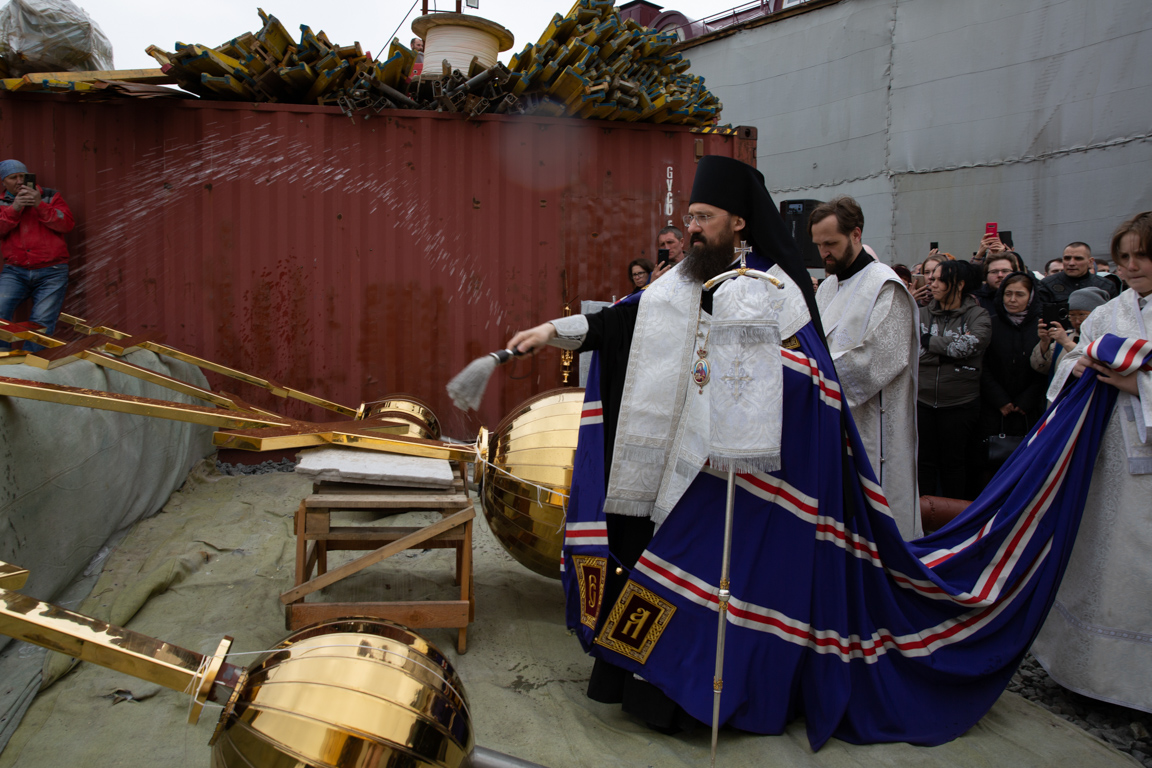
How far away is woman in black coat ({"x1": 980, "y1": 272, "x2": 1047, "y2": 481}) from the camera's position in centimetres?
464

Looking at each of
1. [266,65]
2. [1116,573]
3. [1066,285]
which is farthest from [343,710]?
[266,65]

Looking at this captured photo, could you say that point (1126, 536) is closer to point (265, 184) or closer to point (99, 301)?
point (265, 184)

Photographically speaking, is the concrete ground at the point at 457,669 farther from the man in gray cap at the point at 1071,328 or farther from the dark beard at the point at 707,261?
the man in gray cap at the point at 1071,328

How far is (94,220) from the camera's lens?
20.7 feet

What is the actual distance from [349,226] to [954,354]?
5.17 metres

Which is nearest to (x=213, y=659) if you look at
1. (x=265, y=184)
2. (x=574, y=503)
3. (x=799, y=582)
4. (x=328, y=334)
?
(x=574, y=503)

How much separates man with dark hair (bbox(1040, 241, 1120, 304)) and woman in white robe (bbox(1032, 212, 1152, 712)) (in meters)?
2.20

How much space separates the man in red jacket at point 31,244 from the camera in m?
A: 5.80

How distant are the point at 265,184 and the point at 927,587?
20.4 ft

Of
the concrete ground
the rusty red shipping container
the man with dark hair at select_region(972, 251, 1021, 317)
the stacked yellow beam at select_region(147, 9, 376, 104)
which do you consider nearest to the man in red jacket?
the rusty red shipping container

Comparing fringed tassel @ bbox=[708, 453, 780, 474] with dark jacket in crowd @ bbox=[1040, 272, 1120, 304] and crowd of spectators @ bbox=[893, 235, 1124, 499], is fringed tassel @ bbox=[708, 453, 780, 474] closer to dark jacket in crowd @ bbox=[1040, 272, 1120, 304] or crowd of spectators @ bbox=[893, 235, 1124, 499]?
crowd of spectators @ bbox=[893, 235, 1124, 499]

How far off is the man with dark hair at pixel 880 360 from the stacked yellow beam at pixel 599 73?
3.79 m

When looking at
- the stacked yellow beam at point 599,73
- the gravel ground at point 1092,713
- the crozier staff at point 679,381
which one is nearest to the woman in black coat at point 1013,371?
the gravel ground at point 1092,713

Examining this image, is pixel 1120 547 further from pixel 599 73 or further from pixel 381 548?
pixel 599 73
